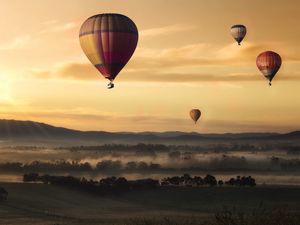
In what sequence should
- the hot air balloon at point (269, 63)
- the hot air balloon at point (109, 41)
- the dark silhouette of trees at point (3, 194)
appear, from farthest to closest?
the dark silhouette of trees at point (3, 194) < the hot air balloon at point (269, 63) < the hot air balloon at point (109, 41)

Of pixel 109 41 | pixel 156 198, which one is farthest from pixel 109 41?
pixel 156 198

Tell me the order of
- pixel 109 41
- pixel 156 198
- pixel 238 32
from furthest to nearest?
pixel 156 198 < pixel 238 32 < pixel 109 41

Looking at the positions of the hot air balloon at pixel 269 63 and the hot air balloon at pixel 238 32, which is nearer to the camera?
the hot air balloon at pixel 269 63

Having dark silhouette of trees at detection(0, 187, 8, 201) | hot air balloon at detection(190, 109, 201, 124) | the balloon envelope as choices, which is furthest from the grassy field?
the balloon envelope

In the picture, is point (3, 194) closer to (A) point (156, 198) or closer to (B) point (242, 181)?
(A) point (156, 198)

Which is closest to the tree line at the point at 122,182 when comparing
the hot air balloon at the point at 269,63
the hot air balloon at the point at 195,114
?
the hot air balloon at the point at 195,114

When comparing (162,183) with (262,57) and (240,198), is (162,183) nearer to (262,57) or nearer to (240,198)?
(240,198)

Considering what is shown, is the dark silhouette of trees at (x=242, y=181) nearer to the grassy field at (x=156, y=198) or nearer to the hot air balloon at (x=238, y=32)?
the grassy field at (x=156, y=198)
